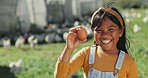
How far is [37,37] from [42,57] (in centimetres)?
359

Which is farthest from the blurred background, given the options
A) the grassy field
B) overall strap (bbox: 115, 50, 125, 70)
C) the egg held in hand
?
the egg held in hand

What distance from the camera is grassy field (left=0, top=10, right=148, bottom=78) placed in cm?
799

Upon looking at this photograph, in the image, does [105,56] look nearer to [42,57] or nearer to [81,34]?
[81,34]

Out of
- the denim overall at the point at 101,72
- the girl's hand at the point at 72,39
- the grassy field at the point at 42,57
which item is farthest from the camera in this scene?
the grassy field at the point at 42,57

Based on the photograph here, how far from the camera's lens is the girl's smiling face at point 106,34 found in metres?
3.52

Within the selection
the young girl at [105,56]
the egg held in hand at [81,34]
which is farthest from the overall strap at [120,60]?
the egg held in hand at [81,34]

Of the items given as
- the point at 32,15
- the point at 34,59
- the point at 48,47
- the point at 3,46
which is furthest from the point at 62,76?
the point at 32,15

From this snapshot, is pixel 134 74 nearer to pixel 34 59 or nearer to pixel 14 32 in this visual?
pixel 34 59

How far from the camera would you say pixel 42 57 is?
10312mm

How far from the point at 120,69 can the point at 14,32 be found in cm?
1217

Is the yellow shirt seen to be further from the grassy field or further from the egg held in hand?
the grassy field

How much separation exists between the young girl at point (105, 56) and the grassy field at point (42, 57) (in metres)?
2.19

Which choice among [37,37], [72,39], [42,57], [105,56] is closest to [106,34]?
[105,56]

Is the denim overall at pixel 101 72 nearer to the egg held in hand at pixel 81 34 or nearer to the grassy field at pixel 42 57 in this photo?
the egg held in hand at pixel 81 34
